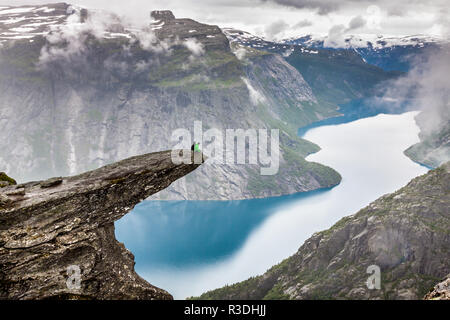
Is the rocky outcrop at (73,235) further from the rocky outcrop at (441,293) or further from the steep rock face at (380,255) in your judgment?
the steep rock face at (380,255)

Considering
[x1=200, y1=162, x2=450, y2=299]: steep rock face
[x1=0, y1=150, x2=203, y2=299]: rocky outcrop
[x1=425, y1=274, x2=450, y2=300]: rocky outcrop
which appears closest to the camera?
[x1=425, y1=274, x2=450, y2=300]: rocky outcrop

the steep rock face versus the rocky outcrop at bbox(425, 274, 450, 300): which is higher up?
the rocky outcrop at bbox(425, 274, 450, 300)

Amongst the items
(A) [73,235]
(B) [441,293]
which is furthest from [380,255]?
(A) [73,235]


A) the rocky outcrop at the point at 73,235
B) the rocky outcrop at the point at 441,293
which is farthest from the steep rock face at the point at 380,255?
the rocky outcrop at the point at 73,235

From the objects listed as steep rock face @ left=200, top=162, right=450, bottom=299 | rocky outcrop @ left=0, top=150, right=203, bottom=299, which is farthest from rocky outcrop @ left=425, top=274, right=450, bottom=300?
steep rock face @ left=200, top=162, right=450, bottom=299

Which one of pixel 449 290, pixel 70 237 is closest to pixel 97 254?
pixel 70 237

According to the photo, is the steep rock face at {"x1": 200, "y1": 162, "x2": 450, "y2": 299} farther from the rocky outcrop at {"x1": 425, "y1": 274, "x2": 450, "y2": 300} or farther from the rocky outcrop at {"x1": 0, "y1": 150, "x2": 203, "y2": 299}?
the rocky outcrop at {"x1": 0, "y1": 150, "x2": 203, "y2": 299}
